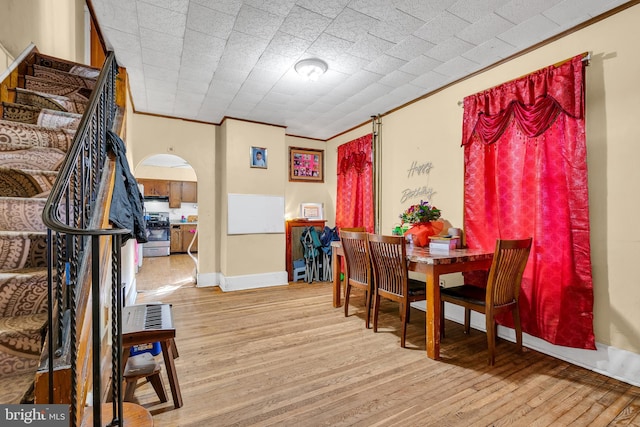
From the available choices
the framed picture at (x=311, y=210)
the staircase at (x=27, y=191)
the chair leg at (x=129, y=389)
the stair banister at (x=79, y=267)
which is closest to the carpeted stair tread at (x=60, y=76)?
the staircase at (x=27, y=191)

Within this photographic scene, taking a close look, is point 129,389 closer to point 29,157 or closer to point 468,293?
point 29,157

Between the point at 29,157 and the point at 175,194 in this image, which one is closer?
the point at 29,157

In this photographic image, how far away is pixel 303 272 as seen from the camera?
4.98 metres

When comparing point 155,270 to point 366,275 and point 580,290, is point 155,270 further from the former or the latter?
point 580,290

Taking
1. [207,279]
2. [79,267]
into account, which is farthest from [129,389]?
[207,279]

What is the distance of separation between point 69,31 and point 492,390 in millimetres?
4236

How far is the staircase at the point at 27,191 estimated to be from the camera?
1144 mm

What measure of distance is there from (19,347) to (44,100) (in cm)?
177

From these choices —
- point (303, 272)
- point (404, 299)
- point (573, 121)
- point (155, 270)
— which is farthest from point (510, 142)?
point (155, 270)

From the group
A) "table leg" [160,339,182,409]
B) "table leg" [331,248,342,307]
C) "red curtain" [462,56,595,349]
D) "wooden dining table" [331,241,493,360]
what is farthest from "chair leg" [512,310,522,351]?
"table leg" [160,339,182,409]

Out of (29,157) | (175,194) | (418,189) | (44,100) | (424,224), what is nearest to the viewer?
(29,157)

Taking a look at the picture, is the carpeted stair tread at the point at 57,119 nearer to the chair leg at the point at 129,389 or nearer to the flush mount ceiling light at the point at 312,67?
the chair leg at the point at 129,389

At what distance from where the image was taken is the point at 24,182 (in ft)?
5.20

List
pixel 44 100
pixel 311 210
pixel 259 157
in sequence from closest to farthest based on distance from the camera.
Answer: pixel 44 100, pixel 259 157, pixel 311 210
